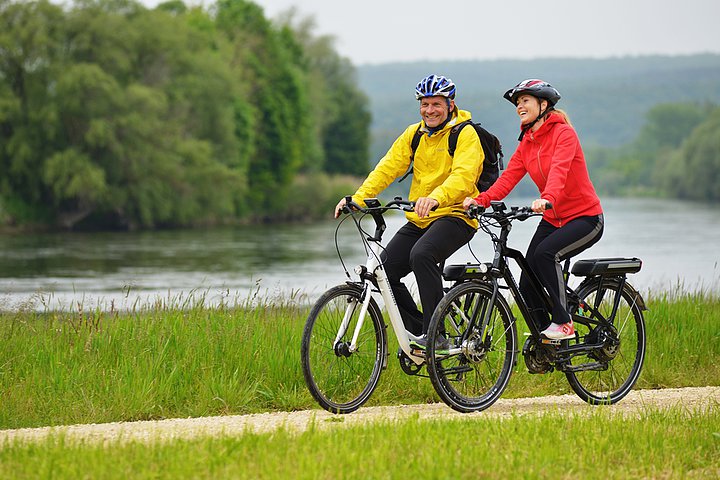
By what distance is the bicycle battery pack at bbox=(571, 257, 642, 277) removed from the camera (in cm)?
722

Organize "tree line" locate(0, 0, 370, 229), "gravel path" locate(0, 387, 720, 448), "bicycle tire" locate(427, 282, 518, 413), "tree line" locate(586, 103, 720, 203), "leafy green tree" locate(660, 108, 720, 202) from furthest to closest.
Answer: "tree line" locate(586, 103, 720, 203), "leafy green tree" locate(660, 108, 720, 202), "tree line" locate(0, 0, 370, 229), "bicycle tire" locate(427, 282, 518, 413), "gravel path" locate(0, 387, 720, 448)

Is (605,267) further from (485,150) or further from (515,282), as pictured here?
(485,150)

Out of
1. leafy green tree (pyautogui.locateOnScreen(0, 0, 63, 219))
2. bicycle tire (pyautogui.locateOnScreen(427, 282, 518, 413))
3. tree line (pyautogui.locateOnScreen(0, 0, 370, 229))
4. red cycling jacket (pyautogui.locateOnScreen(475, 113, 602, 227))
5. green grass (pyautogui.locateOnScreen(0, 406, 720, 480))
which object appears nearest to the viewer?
green grass (pyautogui.locateOnScreen(0, 406, 720, 480))

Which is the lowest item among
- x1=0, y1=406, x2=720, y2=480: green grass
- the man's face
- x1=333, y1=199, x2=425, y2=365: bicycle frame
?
x1=0, y1=406, x2=720, y2=480: green grass

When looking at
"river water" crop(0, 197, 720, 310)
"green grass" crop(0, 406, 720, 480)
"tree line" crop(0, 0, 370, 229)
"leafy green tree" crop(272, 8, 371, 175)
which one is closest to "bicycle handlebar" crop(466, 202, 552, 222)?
"green grass" crop(0, 406, 720, 480)

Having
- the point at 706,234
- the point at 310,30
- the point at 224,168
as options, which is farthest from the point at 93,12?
the point at 310,30

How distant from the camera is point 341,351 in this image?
6.69 meters

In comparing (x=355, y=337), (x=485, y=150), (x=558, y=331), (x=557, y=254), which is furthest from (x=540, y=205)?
(x=355, y=337)

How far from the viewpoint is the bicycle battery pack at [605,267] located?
7219 millimetres

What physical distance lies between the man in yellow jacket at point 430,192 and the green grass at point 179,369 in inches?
36.8

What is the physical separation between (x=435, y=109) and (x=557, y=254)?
1140mm

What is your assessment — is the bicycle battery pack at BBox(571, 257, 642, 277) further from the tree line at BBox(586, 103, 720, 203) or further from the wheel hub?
the tree line at BBox(586, 103, 720, 203)

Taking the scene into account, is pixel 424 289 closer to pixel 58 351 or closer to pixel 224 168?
pixel 58 351

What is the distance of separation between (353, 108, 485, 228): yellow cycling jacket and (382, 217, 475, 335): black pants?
0.09 metres
